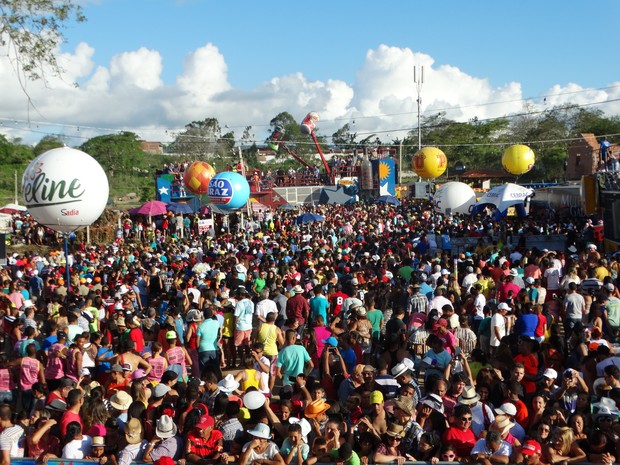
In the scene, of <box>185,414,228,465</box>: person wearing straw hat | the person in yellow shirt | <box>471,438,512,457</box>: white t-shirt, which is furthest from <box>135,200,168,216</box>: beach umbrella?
<box>471,438,512,457</box>: white t-shirt

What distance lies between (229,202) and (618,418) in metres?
17.2

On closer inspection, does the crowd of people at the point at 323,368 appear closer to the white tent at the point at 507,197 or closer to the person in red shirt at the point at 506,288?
the person in red shirt at the point at 506,288

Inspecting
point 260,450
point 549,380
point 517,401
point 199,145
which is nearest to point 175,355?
point 260,450

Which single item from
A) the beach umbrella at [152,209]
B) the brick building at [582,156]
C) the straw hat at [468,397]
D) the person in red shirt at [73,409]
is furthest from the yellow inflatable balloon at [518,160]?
the brick building at [582,156]

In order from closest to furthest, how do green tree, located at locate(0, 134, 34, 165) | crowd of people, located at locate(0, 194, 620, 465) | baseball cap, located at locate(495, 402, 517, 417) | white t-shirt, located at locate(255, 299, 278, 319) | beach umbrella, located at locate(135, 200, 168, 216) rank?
crowd of people, located at locate(0, 194, 620, 465)
baseball cap, located at locate(495, 402, 517, 417)
white t-shirt, located at locate(255, 299, 278, 319)
beach umbrella, located at locate(135, 200, 168, 216)
green tree, located at locate(0, 134, 34, 165)

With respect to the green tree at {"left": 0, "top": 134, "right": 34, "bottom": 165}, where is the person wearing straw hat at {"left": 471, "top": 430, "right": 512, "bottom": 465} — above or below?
below

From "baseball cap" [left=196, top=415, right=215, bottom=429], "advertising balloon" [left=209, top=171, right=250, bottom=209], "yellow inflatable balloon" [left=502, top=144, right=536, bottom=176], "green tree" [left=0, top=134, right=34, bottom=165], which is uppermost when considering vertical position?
"green tree" [left=0, top=134, right=34, bottom=165]

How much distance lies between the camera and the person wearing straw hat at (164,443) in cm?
529

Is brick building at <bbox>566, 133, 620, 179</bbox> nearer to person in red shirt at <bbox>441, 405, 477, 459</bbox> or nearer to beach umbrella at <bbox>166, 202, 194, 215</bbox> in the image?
beach umbrella at <bbox>166, 202, 194, 215</bbox>

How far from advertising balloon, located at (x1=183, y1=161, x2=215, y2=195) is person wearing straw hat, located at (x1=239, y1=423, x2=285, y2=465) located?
2002 centimetres

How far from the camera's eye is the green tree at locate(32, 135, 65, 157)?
66938mm

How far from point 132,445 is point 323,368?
2.45 m

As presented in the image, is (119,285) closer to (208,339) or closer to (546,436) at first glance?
(208,339)

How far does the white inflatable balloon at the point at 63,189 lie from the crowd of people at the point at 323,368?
1354 millimetres
